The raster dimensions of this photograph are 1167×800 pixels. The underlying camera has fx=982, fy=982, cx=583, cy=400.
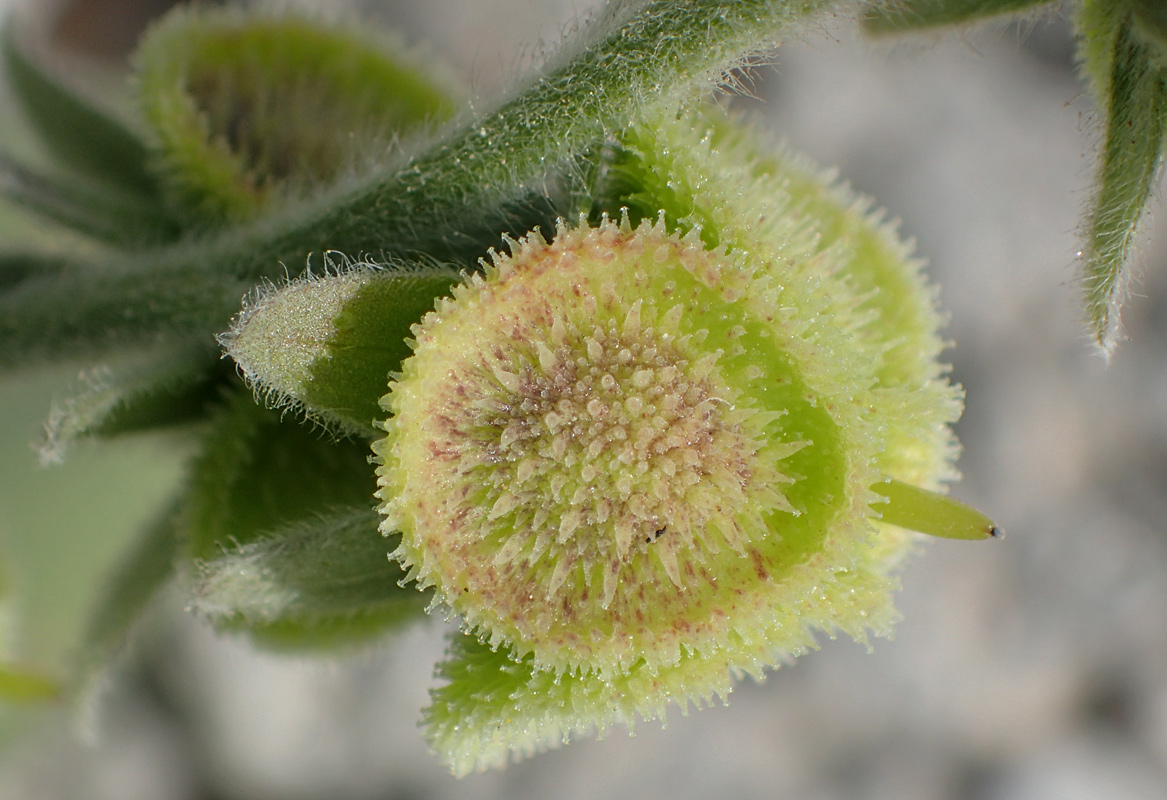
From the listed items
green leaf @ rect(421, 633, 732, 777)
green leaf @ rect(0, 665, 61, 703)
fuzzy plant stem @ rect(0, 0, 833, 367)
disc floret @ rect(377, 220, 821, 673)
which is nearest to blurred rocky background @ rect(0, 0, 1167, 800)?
green leaf @ rect(0, 665, 61, 703)

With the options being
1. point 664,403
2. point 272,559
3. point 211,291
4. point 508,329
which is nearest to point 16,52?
point 211,291

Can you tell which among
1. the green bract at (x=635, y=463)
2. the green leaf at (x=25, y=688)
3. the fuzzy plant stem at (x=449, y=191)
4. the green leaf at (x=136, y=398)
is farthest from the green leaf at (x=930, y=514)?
the green leaf at (x=25, y=688)

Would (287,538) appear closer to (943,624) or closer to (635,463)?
(635,463)

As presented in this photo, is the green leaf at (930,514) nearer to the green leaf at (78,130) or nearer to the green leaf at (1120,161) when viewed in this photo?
the green leaf at (1120,161)

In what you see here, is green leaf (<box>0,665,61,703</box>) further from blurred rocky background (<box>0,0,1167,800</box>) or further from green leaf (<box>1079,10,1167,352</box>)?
green leaf (<box>1079,10,1167,352</box>)

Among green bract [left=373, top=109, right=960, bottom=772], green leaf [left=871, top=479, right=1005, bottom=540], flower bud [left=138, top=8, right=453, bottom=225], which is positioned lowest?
green leaf [left=871, top=479, right=1005, bottom=540]

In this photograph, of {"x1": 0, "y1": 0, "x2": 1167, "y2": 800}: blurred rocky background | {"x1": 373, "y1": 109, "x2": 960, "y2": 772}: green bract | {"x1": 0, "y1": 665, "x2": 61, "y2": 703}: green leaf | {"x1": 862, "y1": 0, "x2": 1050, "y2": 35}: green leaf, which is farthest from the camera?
{"x1": 0, "y1": 0, "x2": 1167, "y2": 800}: blurred rocky background
